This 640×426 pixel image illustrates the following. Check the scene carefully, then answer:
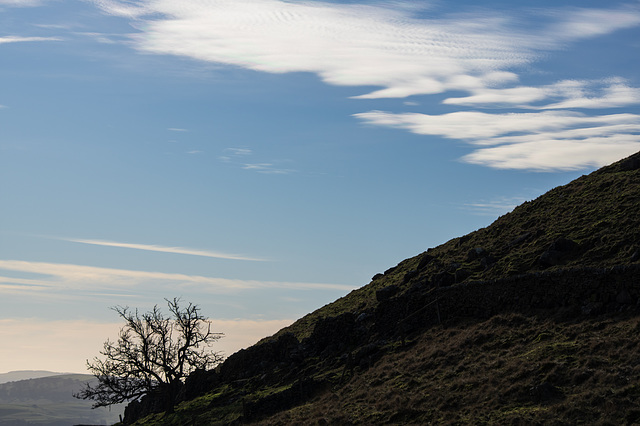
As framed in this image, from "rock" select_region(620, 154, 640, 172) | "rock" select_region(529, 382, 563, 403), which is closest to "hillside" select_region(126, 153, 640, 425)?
"rock" select_region(529, 382, 563, 403)

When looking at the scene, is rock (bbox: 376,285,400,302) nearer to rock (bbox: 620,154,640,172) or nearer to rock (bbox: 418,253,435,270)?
rock (bbox: 418,253,435,270)

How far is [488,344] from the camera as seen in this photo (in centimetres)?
3781

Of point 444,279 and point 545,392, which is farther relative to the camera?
point 444,279

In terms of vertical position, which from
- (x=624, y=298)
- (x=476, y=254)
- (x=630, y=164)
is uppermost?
(x=630, y=164)

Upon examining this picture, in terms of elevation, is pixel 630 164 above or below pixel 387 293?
above

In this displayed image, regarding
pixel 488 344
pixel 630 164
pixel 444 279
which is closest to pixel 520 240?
pixel 444 279

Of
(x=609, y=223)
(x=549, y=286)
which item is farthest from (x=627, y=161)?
(x=549, y=286)

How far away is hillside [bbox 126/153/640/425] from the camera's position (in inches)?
1182

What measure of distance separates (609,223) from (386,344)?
18.1 m

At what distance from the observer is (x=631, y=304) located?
34.4 meters

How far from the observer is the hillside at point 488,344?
30.0 m

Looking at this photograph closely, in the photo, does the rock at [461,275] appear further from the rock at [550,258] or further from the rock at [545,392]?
the rock at [545,392]

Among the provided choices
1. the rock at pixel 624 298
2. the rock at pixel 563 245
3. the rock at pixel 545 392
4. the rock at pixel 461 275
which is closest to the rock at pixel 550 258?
the rock at pixel 563 245

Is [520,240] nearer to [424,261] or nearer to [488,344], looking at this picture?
[424,261]
